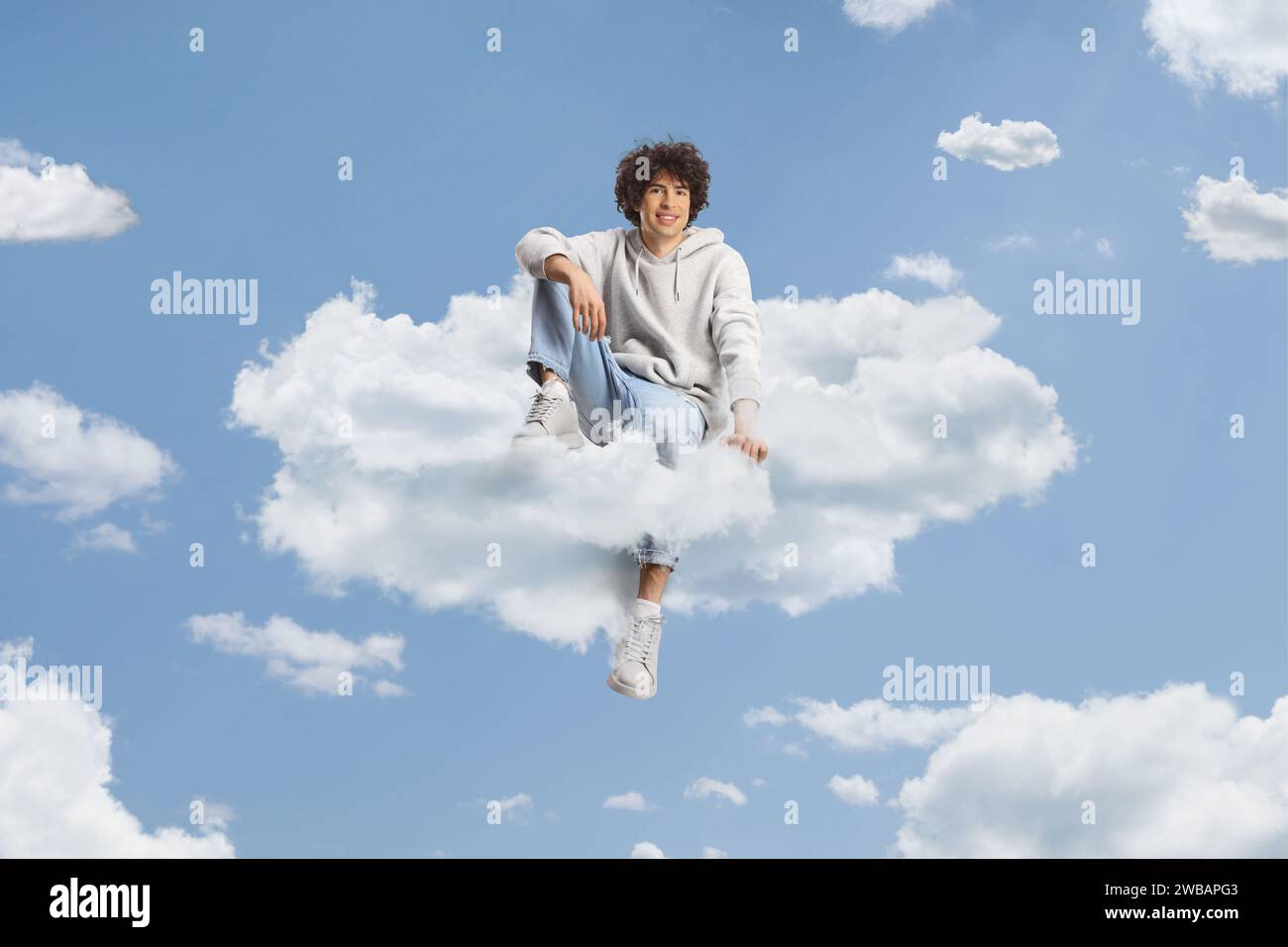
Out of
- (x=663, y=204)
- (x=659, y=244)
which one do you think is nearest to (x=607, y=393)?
(x=659, y=244)

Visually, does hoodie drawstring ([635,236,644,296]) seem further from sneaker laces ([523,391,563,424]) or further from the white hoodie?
sneaker laces ([523,391,563,424])

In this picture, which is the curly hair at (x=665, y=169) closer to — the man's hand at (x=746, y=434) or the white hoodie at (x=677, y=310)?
the white hoodie at (x=677, y=310)

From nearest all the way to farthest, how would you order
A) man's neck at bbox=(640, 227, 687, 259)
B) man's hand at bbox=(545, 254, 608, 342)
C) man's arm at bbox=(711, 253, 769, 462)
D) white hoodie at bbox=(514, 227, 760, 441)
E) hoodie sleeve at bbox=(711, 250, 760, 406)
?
man's hand at bbox=(545, 254, 608, 342) → man's arm at bbox=(711, 253, 769, 462) → hoodie sleeve at bbox=(711, 250, 760, 406) → white hoodie at bbox=(514, 227, 760, 441) → man's neck at bbox=(640, 227, 687, 259)

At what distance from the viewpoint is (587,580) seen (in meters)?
5.10

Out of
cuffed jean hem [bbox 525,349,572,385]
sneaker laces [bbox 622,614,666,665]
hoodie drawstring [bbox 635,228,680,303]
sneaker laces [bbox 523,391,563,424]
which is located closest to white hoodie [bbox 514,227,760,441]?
hoodie drawstring [bbox 635,228,680,303]

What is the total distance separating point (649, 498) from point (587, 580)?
0.54 meters

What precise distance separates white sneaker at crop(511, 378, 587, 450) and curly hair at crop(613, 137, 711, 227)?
1.10 m

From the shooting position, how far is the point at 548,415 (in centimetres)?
495

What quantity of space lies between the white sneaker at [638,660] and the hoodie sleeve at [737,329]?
3.66ft

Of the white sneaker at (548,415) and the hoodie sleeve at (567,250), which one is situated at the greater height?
the hoodie sleeve at (567,250)

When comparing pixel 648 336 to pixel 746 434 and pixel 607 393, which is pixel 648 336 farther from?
pixel 746 434

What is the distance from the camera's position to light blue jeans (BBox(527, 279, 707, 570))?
196 inches

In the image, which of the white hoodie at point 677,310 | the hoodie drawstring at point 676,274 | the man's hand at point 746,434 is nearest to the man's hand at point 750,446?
the man's hand at point 746,434

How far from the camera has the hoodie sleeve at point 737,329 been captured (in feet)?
16.5
